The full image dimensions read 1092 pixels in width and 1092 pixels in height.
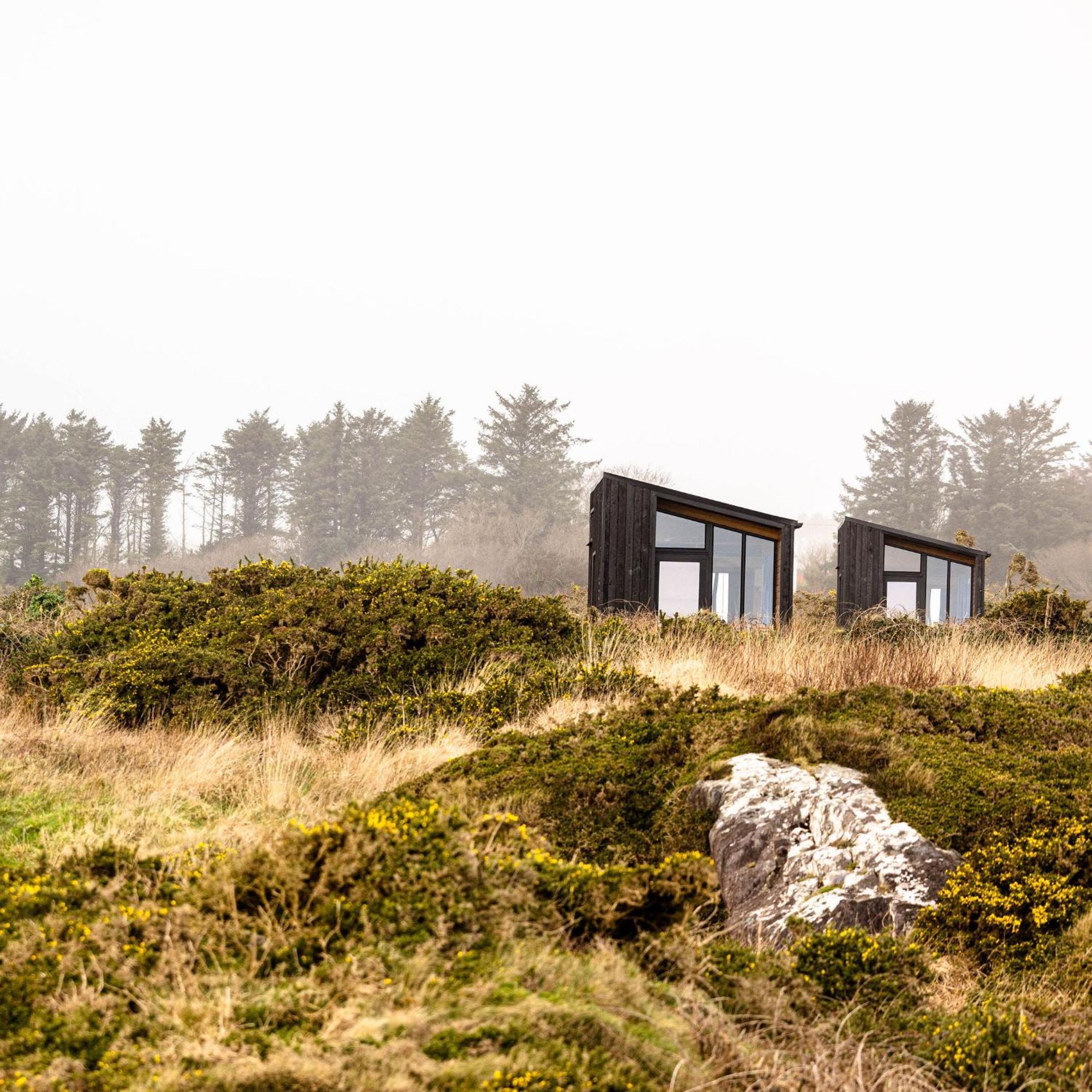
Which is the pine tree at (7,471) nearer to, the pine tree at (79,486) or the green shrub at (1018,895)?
the pine tree at (79,486)

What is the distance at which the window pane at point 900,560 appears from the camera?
18875 millimetres

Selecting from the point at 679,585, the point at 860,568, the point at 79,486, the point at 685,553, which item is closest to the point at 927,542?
the point at 860,568

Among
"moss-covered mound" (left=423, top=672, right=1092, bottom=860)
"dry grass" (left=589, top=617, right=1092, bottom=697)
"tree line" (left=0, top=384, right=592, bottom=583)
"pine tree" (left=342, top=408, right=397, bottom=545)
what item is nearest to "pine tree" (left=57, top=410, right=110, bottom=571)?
"tree line" (left=0, top=384, right=592, bottom=583)

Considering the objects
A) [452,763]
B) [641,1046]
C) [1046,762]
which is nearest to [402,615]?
[452,763]

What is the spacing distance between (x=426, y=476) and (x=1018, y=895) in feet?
146

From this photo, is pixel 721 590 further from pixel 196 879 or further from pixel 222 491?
pixel 222 491

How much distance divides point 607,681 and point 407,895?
5291mm

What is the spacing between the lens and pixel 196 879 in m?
2.96

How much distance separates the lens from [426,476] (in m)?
47.2

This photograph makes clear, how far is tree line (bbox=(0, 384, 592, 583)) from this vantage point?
147 ft

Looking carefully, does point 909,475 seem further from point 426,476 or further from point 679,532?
point 679,532

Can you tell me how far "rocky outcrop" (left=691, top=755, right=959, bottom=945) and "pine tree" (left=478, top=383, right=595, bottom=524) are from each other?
4139cm

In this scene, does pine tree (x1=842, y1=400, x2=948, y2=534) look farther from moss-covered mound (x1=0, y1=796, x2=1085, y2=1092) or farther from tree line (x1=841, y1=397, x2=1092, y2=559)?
moss-covered mound (x1=0, y1=796, x2=1085, y2=1092)

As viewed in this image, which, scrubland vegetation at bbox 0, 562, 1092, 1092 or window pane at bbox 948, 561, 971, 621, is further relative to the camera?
window pane at bbox 948, 561, 971, 621
